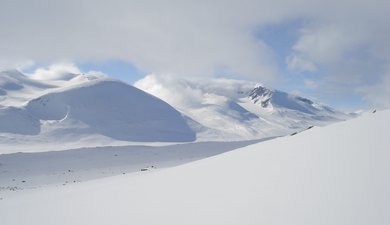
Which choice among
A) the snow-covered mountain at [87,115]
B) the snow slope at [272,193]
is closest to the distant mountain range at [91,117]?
the snow-covered mountain at [87,115]

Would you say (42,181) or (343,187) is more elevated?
(42,181)

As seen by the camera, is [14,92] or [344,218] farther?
[14,92]

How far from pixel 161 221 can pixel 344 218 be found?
9.04ft

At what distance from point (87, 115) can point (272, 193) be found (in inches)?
4447

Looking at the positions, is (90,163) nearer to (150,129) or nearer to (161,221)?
(161,221)

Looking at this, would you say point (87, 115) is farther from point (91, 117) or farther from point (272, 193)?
point (272, 193)

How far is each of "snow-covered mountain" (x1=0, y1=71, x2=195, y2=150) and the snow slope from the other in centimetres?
8741

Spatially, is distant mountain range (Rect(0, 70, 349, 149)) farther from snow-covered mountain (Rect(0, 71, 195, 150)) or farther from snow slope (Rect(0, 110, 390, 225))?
snow slope (Rect(0, 110, 390, 225))

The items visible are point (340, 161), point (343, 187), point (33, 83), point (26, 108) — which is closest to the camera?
point (343, 187)

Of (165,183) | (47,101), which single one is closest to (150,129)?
(47,101)

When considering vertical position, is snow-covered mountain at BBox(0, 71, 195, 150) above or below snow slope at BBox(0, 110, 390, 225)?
above

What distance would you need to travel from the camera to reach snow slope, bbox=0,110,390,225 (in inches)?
167

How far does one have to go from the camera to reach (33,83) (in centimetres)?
15612

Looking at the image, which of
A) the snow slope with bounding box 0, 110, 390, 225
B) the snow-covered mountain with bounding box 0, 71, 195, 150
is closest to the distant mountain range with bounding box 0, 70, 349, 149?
the snow-covered mountain with bounding box 0, 71, 195, 150
